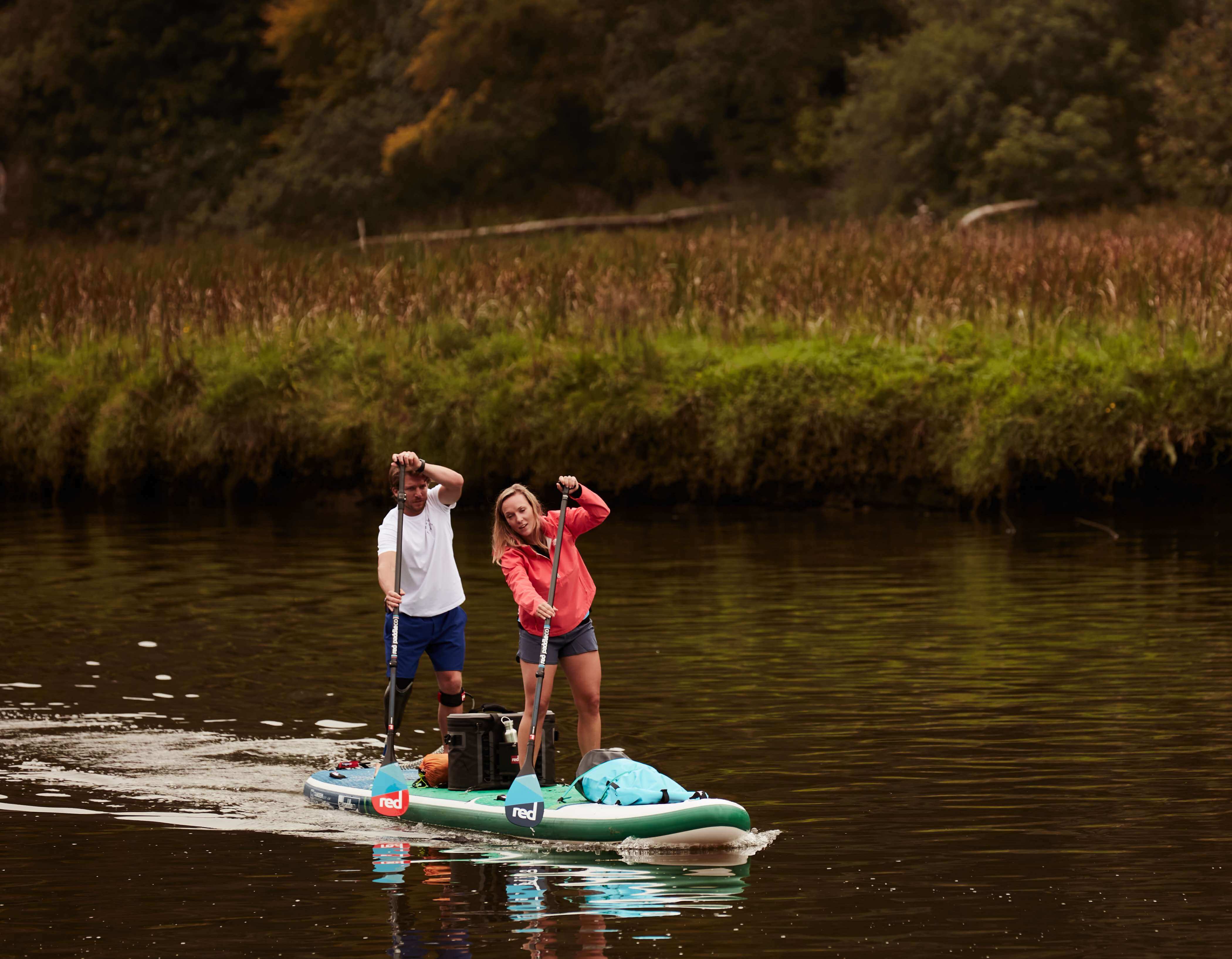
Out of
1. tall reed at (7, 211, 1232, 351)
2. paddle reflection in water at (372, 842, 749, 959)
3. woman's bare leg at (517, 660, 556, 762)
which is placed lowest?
paddle reflection in water at (372, 842, 749, 959)

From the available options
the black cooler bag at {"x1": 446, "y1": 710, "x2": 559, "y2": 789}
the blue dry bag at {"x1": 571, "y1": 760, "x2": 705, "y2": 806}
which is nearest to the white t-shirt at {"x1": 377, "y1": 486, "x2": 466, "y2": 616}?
the black cooler bag at {"x1": 446, "y1": 710, "x2": 559, "y2": 789}

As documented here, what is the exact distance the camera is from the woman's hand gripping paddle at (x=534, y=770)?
31.6 feet

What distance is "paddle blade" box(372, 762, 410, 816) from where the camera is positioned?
10.1 m

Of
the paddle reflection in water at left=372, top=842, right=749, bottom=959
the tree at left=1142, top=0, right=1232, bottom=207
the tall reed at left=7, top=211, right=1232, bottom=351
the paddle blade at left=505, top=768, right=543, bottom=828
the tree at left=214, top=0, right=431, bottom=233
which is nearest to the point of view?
the paddle reflection in water at left=372, top=842, right=749, bottom=959

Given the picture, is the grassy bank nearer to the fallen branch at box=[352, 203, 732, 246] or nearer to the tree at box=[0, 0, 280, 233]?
the fallen branch at box=[352, 203, 732, 246]

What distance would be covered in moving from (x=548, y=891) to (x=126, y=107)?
57511 millimetres

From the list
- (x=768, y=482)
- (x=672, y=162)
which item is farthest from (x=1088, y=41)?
(x=768, y=482)

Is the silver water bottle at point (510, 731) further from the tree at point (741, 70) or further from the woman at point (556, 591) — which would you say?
the tree at point (741, 70)

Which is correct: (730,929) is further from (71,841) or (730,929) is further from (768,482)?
(768,482)

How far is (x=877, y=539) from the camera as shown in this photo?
20625 millimetres

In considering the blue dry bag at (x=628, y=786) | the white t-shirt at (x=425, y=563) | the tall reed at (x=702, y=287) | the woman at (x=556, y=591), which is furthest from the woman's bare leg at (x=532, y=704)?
the tall reed at (x=702, y=287)

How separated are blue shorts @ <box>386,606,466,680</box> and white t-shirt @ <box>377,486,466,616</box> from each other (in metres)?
0.04

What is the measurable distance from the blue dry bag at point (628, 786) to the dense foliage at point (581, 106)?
29376 mm

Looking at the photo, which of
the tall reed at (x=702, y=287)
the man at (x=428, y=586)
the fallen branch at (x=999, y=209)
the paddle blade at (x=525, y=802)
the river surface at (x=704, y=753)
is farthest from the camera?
the fallen branch at (x=999, y=209)
